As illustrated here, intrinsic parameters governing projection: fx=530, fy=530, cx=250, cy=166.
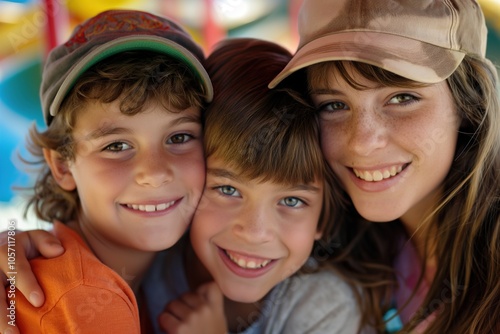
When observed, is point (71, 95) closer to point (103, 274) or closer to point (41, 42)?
point (103, 274)

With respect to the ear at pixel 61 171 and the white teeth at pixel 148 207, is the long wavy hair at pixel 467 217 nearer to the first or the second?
the white teeth at pixel 148 207

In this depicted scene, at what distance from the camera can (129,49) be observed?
1.14 meters

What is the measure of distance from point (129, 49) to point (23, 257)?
49 cm

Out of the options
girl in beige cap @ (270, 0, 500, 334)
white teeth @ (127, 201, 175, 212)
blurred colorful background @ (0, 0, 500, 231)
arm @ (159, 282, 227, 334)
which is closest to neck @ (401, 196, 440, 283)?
girl in beige cap @ (270, 0, 500, 334)

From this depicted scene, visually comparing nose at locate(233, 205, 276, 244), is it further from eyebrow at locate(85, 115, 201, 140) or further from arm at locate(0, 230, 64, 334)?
arm at locate(0, 230, 64, 334)

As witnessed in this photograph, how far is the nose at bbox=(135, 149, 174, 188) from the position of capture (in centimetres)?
114

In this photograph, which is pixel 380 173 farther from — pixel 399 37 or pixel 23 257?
pixel 23 257

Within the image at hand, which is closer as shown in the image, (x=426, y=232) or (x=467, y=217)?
(x=467, y=217)

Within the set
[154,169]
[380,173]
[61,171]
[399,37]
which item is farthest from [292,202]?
[61,171]

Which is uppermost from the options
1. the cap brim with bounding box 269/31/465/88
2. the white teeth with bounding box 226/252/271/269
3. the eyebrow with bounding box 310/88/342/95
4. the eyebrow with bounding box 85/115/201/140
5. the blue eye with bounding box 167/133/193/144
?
the cap brim with bounding box 269/31/465/88

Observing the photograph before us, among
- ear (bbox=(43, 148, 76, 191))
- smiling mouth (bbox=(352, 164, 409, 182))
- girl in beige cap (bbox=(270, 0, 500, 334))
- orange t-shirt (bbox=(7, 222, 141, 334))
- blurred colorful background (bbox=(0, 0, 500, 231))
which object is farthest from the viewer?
blurred colorful background (bbox=(0, 0, 500, 231))

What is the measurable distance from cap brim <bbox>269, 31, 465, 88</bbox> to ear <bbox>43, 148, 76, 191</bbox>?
60 cm

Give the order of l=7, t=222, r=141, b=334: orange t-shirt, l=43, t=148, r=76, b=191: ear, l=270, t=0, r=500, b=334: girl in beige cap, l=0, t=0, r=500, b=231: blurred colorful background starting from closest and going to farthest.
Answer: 1. l=7, t=222, r=141, b=334: orange t-shirt
2. l=270, t=0, r=500, b=334: girl in beige cap
3. l=43, t=148, r=76, b=191: ear
4. l=0, t=0, r=500, b=231: blurred colorful background

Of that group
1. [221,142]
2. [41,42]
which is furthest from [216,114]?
[41,42]
